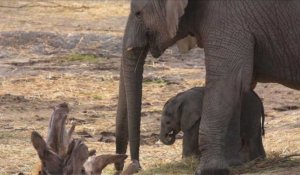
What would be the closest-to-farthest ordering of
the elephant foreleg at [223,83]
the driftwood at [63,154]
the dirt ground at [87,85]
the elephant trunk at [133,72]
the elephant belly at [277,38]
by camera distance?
1. the driftwood at [63,154]
2. the elephant foreleg at [223,83]
3. the elephant belly at [277,38]
4. the elephant trunk at [133,72]
5. the dirt ground at [87,85]

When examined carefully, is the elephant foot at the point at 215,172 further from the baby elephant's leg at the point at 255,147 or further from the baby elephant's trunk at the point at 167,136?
the baby elephant's trunk at the point at 167,136

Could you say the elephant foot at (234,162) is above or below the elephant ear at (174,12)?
below

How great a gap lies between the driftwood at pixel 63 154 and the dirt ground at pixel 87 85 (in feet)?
6.56

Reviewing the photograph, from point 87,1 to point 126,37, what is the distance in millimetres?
12669

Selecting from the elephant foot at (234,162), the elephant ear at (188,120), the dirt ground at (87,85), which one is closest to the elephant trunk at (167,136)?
the dirt ground at (87,85)

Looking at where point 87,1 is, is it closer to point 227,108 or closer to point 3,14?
point 3,14

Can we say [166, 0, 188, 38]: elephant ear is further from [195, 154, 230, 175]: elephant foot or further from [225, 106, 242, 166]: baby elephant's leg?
[195, 154, 230, 175]: elephant foot

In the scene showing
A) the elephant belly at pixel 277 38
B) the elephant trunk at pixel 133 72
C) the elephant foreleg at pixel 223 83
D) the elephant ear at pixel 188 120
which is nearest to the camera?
the elephant foreleg at pixel 223 83

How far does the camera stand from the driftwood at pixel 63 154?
22.5 feet

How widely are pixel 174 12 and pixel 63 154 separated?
1984mm

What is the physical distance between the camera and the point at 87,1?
70.9 feet

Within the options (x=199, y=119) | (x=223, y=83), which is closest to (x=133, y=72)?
(x=199, y=119)

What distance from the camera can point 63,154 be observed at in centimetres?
701

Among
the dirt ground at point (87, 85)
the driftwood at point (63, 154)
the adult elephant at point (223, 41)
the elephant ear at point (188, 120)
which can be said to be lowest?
the dirt ground at point (87, 85)
